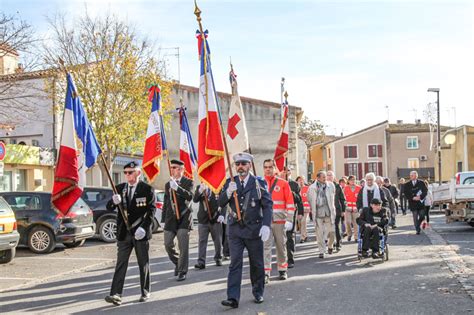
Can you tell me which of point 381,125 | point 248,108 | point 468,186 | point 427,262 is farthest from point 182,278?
point 381,125


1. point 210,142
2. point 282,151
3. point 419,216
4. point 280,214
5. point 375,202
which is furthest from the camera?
point 419,216

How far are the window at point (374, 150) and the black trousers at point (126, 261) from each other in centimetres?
6925

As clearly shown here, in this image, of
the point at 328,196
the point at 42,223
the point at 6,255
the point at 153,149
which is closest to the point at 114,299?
the point at 153,149

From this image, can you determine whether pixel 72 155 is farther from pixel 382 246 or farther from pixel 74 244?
pixel 74 244

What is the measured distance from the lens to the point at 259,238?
845cm

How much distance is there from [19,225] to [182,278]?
7.24m

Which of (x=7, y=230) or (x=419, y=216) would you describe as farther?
(x=419, y=216)

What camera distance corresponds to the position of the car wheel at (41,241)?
16.1 metres

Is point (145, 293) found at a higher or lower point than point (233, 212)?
lower

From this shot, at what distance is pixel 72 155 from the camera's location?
8844 millimetres

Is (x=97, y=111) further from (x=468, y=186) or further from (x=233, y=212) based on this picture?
(x=233, y=212)

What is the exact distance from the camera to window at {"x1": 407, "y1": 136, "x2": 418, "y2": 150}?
74312 millimetres

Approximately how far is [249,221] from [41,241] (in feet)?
30.7

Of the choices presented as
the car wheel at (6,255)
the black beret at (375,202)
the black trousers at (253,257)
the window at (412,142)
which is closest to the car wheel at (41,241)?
the car wheel at (6,255)
